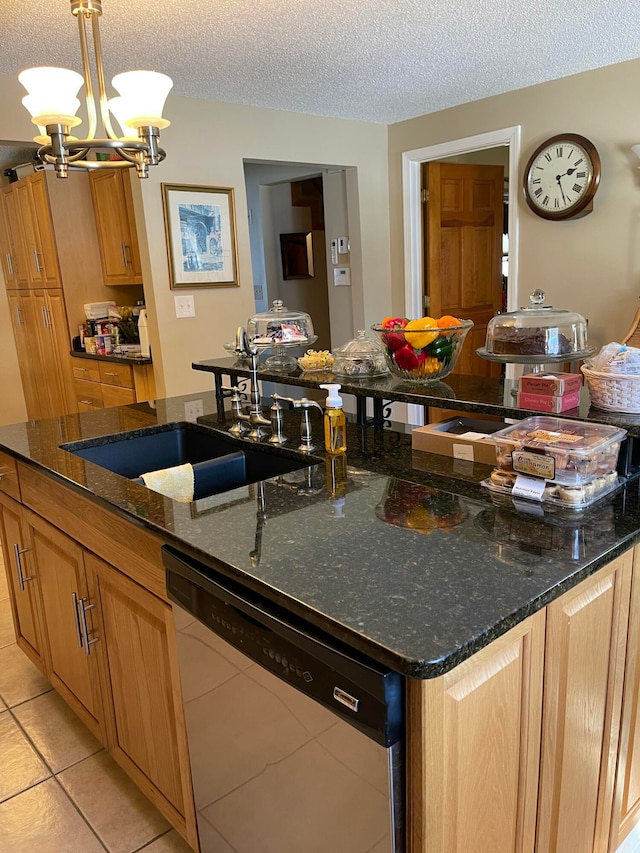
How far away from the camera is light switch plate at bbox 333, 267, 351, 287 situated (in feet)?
15.6

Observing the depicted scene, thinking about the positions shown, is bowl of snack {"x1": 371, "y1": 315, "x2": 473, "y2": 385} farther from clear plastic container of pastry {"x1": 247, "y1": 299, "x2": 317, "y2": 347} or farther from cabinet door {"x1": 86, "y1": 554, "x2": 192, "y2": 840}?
cabinet door {"x1": 86, "y1": 554, "x2": 192, "y2": 840}

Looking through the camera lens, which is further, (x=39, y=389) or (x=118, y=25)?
(x=39, y=389)

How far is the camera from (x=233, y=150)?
379 centimetres

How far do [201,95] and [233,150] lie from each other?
13.6 inches

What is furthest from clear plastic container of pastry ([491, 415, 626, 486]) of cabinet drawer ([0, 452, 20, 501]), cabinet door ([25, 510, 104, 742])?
cabinet drawer ([0, 452, 20, 501])

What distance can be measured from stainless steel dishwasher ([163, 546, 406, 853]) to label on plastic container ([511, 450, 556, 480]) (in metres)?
0.64

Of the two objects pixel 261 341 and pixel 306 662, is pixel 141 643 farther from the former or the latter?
pixel 261 341

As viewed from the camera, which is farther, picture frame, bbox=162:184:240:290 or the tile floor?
picture frame, bbox=162:184:240:290

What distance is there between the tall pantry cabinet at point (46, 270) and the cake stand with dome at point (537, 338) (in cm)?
363

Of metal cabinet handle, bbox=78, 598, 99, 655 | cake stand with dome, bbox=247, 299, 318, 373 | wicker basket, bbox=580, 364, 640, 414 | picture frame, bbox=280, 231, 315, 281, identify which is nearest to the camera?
wicker basket, bbox=580, 364, 640, 414

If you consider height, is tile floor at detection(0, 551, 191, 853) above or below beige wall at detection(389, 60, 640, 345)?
below

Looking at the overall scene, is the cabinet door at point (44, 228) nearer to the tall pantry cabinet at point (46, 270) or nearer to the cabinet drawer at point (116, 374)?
the tall pantry cabinet at point (46, 270)

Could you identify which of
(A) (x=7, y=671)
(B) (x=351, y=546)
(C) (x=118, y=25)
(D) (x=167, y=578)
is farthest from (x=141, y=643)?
(C) (x=118, y=25)

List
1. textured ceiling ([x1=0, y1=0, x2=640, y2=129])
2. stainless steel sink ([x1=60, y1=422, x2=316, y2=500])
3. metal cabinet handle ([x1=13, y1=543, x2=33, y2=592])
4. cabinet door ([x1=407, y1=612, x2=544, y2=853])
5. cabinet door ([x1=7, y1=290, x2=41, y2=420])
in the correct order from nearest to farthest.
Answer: cabinet door ([x1=407, y1=612, x2=544, y2=853]), stainless steel sink ([x1=60, y1=422, x2=316, y2=500]), metal cabinet handle ([x1=13, y1=543, x2=33, y2=592]), textured ceiling ([x1=0, y1=0, x2=640, y2=129]), cabinet door ([x1=7, y1=290, x2=41, y2=420])
